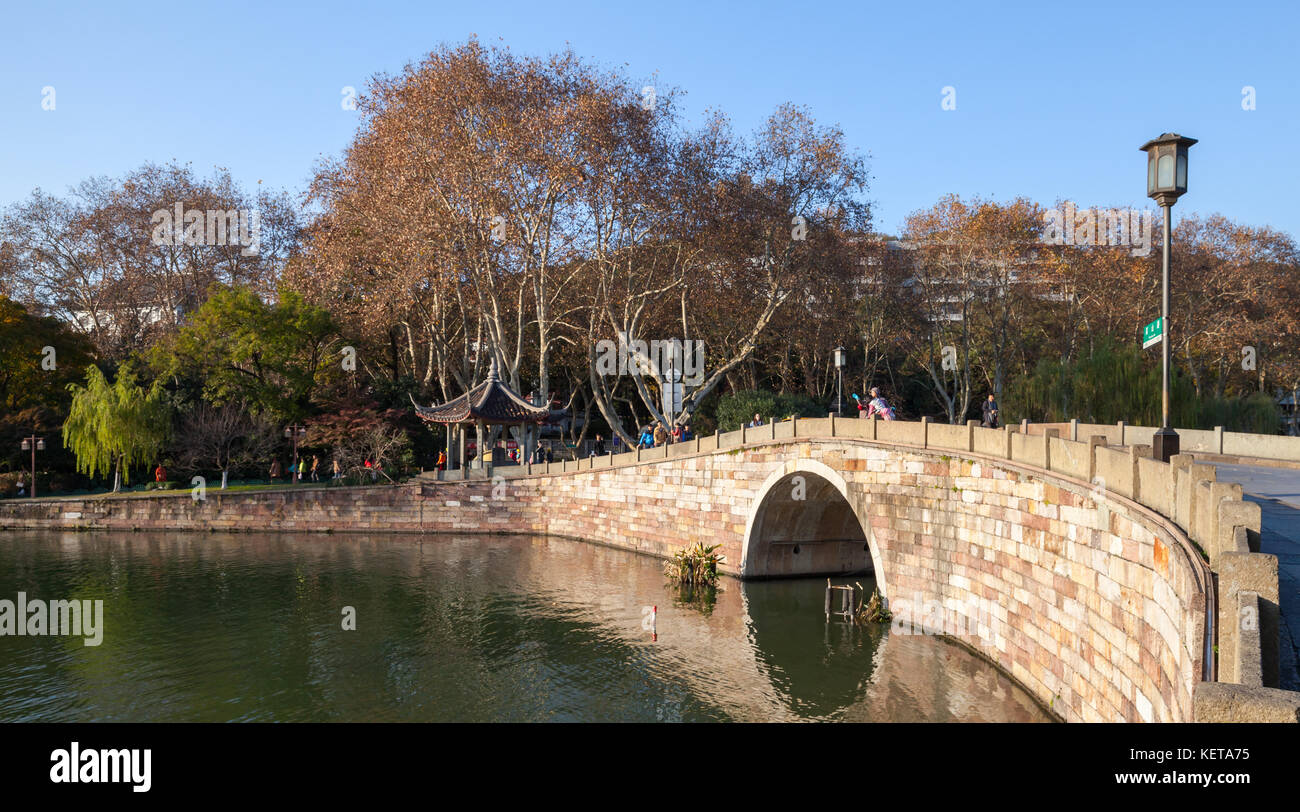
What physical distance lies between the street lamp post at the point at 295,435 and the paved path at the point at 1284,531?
107 feet

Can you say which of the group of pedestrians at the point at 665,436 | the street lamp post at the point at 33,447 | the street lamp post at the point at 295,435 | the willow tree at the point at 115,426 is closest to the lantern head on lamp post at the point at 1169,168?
the group of pedestrians at the point at 665,436

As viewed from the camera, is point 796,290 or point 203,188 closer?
point 796,290

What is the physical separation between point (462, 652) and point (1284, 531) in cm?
1401

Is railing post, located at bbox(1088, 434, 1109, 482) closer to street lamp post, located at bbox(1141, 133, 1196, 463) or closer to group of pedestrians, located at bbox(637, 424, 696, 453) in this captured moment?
street lamp post, located at bbox(1141, 133, 1196, 463)

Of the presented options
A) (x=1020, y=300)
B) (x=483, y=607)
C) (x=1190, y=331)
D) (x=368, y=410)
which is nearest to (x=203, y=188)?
(x=368, y=410)

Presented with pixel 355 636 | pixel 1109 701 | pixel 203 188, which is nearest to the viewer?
pixel 1109 701

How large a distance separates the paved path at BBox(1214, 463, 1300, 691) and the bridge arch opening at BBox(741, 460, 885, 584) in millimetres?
8843

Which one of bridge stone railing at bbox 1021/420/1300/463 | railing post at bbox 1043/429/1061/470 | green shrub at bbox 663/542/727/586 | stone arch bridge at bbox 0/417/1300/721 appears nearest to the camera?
stone arch bridge at bbox 0/417/1300/721

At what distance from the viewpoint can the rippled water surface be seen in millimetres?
15242

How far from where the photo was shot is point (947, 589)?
18516 mm

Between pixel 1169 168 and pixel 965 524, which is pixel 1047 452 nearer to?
pixel 965 524

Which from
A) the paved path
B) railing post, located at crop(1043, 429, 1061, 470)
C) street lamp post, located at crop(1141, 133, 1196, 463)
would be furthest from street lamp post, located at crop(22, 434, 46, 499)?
the paved path

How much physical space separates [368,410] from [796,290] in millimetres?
18601
